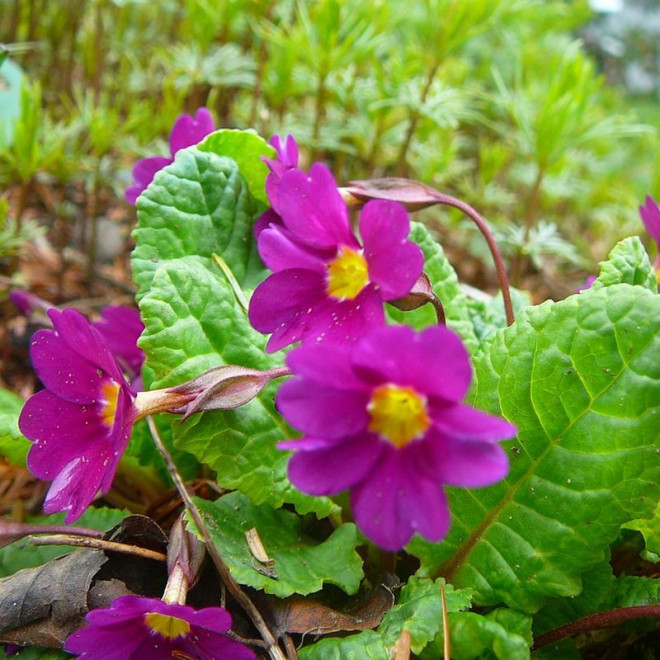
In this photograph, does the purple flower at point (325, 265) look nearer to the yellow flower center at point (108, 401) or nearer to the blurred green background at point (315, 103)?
the yellow flower center at point (108, 401)

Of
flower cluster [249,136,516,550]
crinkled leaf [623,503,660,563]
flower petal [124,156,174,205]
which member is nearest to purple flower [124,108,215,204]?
flower petal [124,156,174,205]

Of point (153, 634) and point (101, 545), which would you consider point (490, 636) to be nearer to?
point (153, 634)

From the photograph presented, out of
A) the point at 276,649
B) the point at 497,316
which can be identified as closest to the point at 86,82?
the point at 497,316

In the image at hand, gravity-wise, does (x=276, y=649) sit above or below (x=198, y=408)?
below

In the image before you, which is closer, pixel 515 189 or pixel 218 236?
pixel 218 236

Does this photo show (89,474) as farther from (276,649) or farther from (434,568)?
(434,568)

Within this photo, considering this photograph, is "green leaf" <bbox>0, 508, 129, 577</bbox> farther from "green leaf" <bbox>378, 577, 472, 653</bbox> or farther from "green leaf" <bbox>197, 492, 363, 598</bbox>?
"green leaf" <bbox>378, 577, 472, 653</bbox>

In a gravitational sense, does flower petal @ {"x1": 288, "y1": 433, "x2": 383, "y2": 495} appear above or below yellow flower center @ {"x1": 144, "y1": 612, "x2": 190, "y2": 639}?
above
